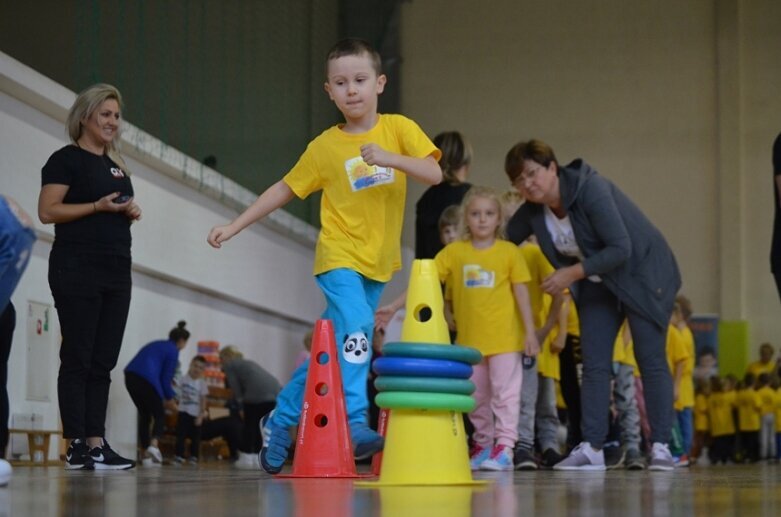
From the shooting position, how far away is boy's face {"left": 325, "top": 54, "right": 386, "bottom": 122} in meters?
4.24

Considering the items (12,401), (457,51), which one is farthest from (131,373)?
(457,51)

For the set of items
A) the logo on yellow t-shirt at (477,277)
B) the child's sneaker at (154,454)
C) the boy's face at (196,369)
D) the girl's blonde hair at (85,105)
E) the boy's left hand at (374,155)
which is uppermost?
the girl's blonde hair at (85,105)

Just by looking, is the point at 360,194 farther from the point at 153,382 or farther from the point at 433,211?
the point at 153,382

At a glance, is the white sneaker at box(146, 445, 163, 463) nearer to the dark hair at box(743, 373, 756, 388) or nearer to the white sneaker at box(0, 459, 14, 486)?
the white sneaker at box(0, 459, 14, 486)

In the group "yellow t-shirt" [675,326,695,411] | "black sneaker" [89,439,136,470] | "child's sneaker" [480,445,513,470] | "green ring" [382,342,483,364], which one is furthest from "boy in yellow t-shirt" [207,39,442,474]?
"yellow t-shirt" [675,326,695,411]

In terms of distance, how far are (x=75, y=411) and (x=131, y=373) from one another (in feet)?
13.4

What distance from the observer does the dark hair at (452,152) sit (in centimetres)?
649

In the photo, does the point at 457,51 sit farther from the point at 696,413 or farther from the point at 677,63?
the point at 696,413

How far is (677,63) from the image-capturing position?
16.7m

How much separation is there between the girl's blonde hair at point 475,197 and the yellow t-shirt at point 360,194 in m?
1.53

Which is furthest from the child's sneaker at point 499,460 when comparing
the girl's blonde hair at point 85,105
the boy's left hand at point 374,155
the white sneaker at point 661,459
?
the girl's blonde hair at point 85,105

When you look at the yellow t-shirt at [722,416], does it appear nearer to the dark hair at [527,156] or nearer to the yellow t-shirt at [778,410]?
the yellow t-shirt at [778,410]

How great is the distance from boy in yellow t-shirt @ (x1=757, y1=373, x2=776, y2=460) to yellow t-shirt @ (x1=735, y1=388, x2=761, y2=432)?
53mm

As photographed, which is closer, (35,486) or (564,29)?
(35,486)
